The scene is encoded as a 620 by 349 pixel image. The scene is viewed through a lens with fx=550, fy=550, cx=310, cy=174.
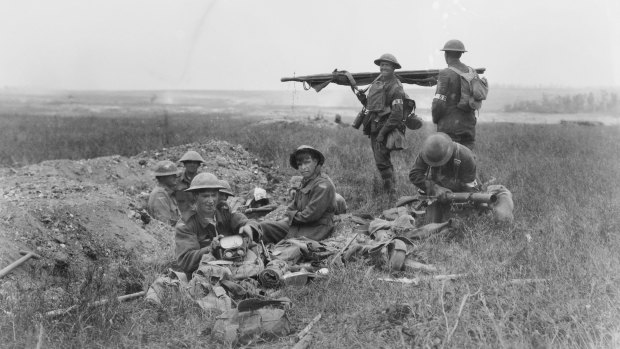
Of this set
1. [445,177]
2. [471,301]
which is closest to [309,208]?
[445,177]

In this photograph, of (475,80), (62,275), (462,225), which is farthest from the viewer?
(475,80)

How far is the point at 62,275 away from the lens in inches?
222

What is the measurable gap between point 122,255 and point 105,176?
439 centimetres

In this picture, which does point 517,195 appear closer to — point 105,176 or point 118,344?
point 118,344

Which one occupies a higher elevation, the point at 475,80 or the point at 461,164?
the point at 475,80

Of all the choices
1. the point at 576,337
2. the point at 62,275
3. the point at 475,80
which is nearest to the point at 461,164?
the point at 475,80

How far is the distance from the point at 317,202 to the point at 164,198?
2.70 m

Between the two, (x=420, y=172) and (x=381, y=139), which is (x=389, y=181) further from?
(x=420, y=172)

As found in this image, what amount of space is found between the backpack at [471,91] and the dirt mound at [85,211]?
4.16m

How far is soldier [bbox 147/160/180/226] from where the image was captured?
309 inches

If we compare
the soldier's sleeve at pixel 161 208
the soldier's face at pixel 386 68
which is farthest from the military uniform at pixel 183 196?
the soldier's face at pixel 386 68

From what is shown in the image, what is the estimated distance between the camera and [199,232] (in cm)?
545

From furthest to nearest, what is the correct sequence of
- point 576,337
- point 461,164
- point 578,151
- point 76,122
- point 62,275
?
point 76,122
point 578,151
point 461,164
point 62,275
point 576,337

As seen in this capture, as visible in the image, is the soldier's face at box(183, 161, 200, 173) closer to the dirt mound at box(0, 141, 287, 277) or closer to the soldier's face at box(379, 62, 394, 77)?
the dirt mound at box(0, 141, 287, 277)
